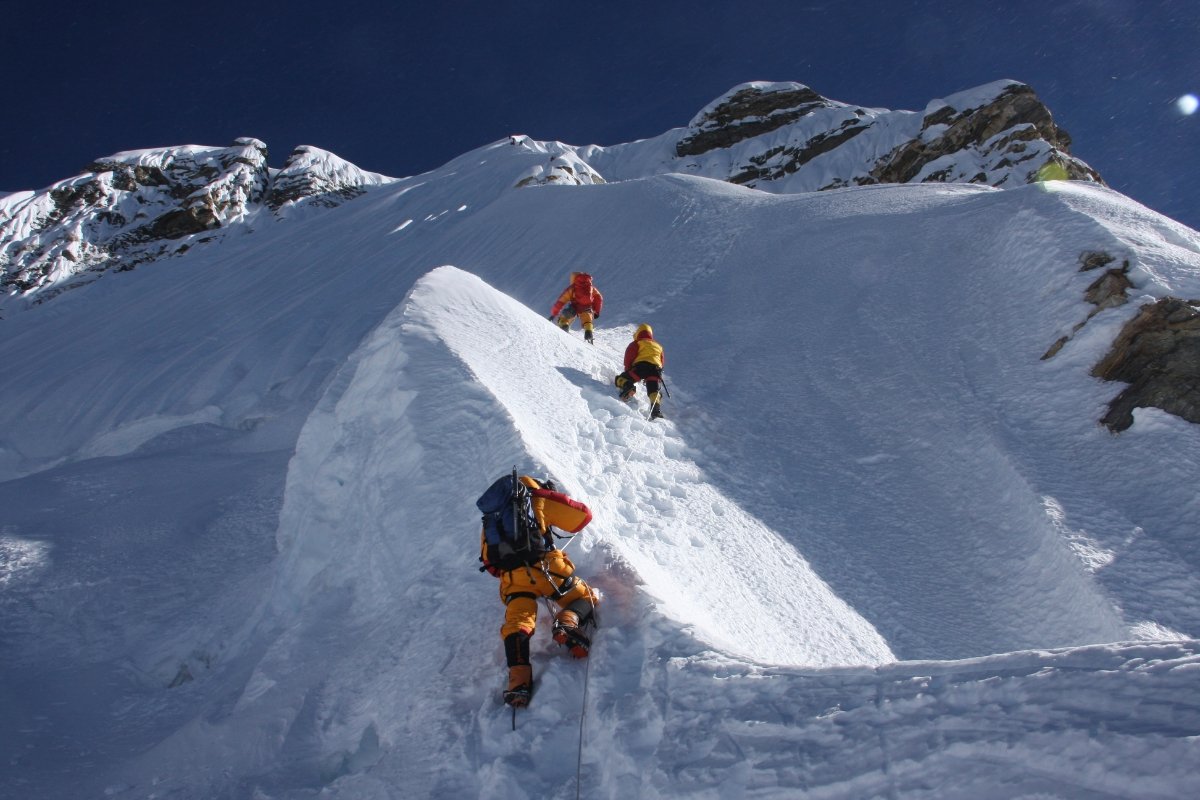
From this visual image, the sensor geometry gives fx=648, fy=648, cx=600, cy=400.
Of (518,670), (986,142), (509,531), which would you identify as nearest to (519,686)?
(518,670)

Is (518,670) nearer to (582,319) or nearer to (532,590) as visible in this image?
(532,590)

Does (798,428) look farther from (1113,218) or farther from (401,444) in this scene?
(1113,218)

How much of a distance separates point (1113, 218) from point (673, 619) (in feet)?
36.8

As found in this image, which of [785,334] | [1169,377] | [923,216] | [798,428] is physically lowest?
[798,428]

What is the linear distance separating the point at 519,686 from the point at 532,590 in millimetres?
511

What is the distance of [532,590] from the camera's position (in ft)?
12.0

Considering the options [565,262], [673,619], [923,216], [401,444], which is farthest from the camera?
[565,262]

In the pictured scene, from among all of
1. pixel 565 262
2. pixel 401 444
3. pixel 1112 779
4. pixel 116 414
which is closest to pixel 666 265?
pixel 565 262

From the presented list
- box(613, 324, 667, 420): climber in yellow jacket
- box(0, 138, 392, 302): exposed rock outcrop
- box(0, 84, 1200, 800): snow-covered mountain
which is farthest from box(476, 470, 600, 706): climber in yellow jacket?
box(0, 138, 392, 302): exposed rock outcrop

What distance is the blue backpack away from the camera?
369 centimetres

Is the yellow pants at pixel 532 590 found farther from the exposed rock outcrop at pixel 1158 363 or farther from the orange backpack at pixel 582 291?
the orange backpack at pixel 582 291

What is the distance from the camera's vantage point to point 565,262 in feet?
61.1

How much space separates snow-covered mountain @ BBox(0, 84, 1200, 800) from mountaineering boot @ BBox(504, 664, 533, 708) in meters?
0.11

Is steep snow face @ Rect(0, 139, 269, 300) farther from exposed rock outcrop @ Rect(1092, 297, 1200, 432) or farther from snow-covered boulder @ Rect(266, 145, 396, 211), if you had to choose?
exposed rock outcrop @ Rect(1092, 297, 1200, 432)
